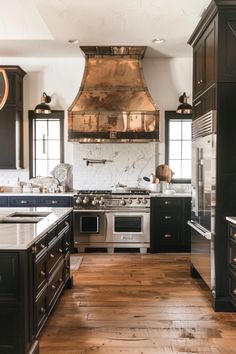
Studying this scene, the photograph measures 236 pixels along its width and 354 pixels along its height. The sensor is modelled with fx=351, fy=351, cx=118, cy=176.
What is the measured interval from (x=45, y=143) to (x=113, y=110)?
1454 millimetres

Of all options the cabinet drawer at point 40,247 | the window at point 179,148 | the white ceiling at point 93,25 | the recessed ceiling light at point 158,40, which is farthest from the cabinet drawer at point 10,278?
the window at point 179,148

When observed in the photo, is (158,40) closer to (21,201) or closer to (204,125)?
(204,125)

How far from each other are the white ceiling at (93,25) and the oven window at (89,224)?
8.65 feet

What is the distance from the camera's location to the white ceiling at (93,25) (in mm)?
3896

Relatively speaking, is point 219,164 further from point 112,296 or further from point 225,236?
point 112,296

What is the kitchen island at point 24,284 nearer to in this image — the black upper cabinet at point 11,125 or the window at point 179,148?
the black upper cabinet at point 11,125

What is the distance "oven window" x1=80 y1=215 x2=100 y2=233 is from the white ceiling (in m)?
2.64

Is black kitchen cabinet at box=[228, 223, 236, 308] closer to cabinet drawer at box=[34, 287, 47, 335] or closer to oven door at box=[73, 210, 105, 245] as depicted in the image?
cabinet drawer at box=[34, 287, 47, 335]

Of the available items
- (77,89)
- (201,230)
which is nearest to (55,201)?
(77,89)

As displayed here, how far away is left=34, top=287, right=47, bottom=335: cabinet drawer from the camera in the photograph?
2.43 metres

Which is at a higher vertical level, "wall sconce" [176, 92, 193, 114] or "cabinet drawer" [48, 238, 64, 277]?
"wall sconce" [176, 92, 193, 114]

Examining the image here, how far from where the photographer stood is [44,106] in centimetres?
579

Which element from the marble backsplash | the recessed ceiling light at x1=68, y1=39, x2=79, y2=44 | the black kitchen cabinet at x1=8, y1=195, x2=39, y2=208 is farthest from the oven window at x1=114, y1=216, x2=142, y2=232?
the recessed ceiling light at x1=68, y1=39, x2=79, y2=44

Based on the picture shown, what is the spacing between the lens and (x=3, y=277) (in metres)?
2.20
